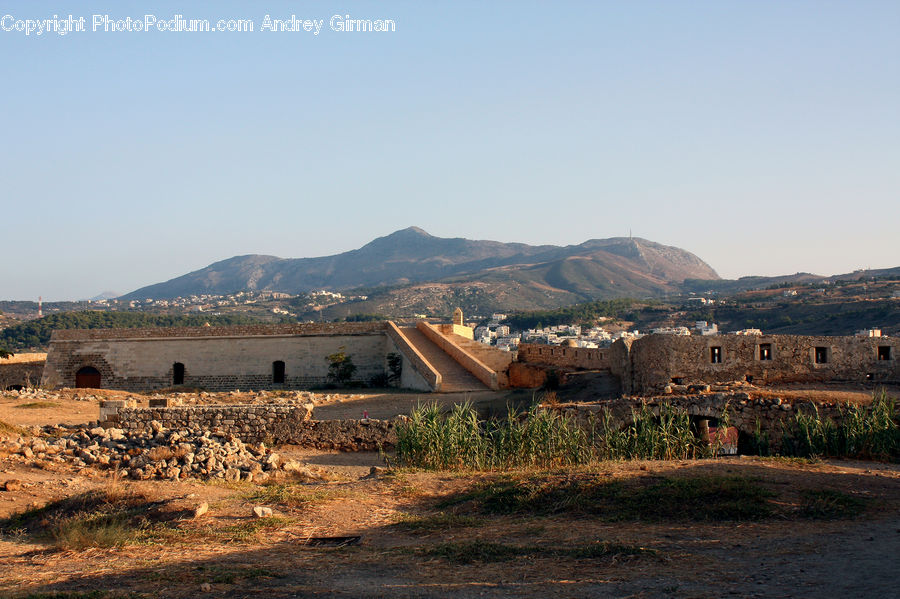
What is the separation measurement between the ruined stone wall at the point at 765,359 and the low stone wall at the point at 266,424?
7.66 m

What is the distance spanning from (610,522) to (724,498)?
1.31 meters

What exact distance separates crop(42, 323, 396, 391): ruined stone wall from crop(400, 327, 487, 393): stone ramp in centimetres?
142

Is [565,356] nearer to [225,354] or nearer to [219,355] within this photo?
[225,354]

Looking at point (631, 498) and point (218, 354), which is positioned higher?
point (218, 354)

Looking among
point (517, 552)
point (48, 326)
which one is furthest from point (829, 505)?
point (48, 326)

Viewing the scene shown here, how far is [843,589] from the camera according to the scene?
243 inches

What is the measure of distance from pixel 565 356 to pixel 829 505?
19182 millimetres

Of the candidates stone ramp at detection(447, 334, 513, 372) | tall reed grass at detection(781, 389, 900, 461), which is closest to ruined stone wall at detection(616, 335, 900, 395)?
tall reed grass at detection(781, 389, 900, 461)

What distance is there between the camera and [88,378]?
110 feet

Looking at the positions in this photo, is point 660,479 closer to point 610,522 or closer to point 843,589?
point 610,522

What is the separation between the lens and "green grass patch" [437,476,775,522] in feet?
28.7

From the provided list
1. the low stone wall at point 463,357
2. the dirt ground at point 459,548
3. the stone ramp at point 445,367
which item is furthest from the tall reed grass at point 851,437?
the stone ramp at point 445,367

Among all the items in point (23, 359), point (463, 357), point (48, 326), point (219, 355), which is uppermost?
point (48, 326)

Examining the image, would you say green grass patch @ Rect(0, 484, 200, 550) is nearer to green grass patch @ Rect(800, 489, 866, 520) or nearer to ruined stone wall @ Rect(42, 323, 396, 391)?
green grass patch @ Rect(800, 489, 866, 520)
